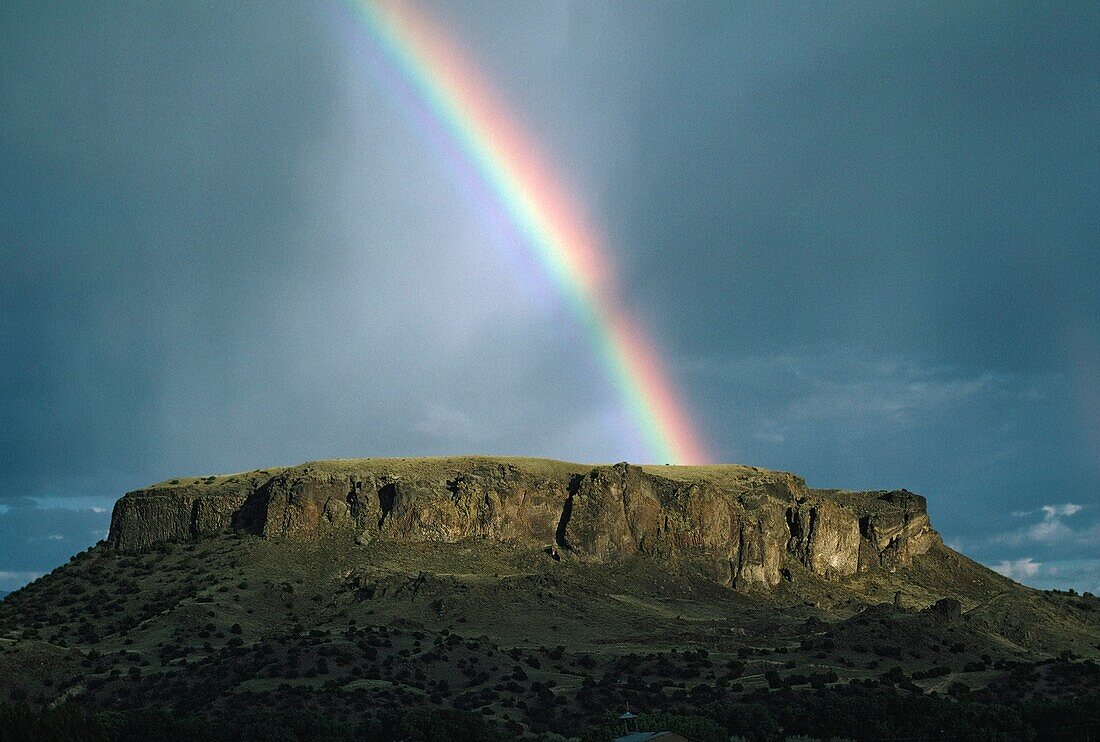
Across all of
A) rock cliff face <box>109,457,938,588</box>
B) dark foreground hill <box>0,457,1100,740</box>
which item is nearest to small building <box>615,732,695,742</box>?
dark foreground hill <box>0,457,1100,740</box>

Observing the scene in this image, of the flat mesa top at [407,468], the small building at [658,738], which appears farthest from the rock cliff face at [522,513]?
the small building at [658,738]

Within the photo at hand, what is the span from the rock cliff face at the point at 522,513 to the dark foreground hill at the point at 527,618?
0.38m

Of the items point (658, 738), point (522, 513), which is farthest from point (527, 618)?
point (658, 738)

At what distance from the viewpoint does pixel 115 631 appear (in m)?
128

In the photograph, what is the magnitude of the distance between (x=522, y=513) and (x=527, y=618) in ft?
104

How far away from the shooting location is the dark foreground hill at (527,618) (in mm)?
85000

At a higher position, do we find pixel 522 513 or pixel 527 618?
pixel 522 513

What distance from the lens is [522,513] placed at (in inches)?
6462

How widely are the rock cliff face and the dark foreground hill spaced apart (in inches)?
15.1

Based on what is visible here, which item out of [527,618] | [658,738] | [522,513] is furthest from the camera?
[522,513]

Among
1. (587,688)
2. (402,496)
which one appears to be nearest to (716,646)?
(587,688)

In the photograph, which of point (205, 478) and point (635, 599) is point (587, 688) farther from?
point (205, 478)

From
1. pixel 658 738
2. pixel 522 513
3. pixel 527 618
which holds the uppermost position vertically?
pixel 522 513

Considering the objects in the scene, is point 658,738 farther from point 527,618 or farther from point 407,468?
point 407,468
